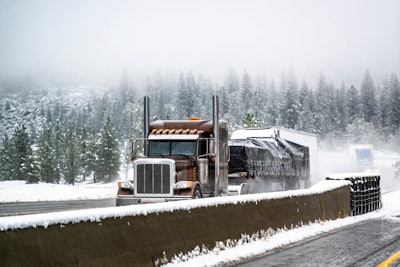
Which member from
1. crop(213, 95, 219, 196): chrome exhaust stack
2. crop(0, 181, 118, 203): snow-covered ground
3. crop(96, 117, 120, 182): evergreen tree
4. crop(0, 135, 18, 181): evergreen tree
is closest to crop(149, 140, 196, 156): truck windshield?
crop(213, 95, 219, 196): chrome exhaust stack

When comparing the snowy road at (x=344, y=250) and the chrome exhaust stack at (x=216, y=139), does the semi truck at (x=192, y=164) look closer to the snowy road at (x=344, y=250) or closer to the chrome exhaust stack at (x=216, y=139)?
the chrome exhaust stack at (x=216, y=139)

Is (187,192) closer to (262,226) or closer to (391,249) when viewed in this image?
(262,226)

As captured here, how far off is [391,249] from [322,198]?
613 centimetres

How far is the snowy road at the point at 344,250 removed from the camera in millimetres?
10545

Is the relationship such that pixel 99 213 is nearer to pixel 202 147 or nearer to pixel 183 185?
pixel 183 185

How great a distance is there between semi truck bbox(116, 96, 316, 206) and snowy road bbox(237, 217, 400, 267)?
5918 mm

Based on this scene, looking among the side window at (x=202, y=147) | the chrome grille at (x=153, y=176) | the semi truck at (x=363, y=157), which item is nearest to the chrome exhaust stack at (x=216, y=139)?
the side window at (x=202, y=147)

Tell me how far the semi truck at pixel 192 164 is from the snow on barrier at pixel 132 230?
5455 millimetres

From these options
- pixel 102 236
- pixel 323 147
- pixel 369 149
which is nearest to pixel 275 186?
pixel 102 236

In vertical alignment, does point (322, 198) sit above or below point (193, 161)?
below

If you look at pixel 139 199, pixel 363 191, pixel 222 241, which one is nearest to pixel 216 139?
pixel 139 199

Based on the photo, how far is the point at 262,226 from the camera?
13578 mm

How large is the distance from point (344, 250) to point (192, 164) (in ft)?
30.3

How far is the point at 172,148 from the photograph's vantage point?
21172mm
